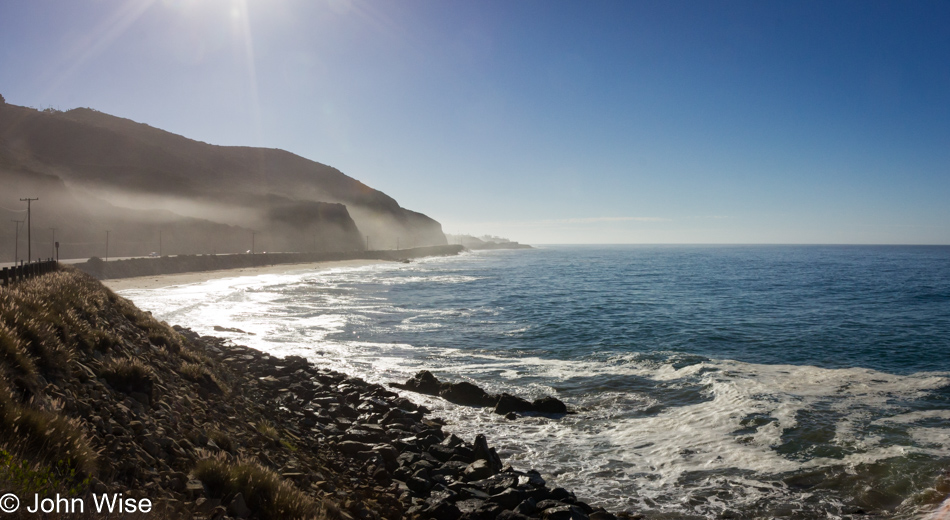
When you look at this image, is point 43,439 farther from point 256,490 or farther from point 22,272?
point 22,272

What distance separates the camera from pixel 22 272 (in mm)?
14367

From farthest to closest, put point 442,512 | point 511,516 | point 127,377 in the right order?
point 127,377 → point 442,512 → point 511,516

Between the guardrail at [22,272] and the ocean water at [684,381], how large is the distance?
7347mm

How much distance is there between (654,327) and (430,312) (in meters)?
14.8

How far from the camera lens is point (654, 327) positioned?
99.5ft

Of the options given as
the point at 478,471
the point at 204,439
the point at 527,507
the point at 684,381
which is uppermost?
the point at 204,439

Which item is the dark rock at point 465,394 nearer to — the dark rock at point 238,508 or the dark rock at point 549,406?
the dark rock at point 549,406

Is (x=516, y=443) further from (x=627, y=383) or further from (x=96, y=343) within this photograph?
(x=96, y=343)

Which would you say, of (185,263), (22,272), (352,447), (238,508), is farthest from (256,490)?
(185,263)

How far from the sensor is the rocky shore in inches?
202

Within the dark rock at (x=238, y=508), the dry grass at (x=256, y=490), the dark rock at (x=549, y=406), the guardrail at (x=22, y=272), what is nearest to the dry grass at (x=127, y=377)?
the dry grass at (x=256, y=490)

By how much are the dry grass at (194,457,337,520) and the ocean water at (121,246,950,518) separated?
18.3 feet

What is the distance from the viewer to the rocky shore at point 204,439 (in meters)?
5.14

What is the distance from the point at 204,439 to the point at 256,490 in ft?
6.64
